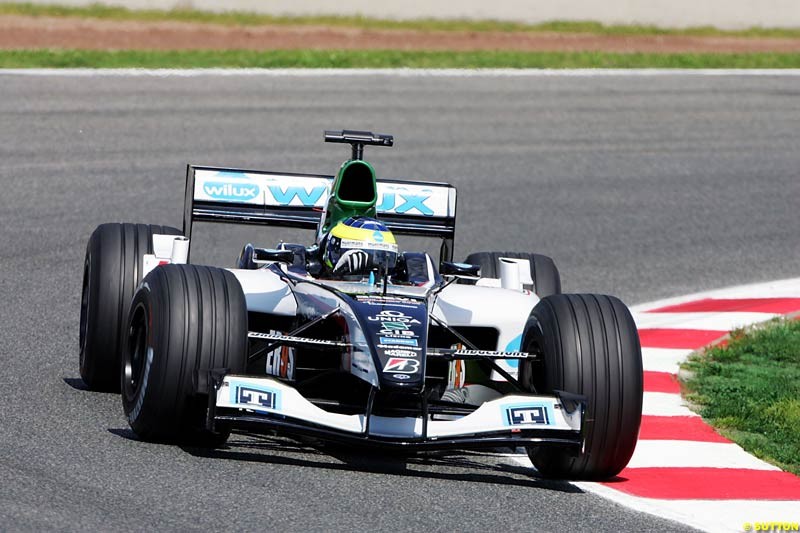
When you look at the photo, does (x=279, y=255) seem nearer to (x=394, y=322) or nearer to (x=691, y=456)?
(x=394, y=322)

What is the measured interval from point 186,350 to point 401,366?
96 cm

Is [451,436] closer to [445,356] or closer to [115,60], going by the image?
[445,356]

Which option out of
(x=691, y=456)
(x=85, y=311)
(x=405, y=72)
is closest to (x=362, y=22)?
(x=405, y=72)

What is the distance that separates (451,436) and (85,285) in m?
2.99

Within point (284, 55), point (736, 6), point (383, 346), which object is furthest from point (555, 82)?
point (383, 346)

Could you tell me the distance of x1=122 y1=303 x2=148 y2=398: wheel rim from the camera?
732 centimetres

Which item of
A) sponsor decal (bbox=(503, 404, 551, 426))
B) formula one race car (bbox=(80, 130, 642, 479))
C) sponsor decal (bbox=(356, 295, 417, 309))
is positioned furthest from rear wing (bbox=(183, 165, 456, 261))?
sponsor decal (bbox=(503, 404, 551, 426))

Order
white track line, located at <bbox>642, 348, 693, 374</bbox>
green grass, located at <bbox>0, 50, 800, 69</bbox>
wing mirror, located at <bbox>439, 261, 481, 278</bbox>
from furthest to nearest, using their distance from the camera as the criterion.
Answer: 1. green grass, located at <bbox>0, 50, 800, 69</bbox>
2. white track line, located at <bbox>642, 348, 693, 374</bbox>
3. wing mirror, located at <bbox>439, 261, 481, 278</bbox>

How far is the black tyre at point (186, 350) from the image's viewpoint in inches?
269

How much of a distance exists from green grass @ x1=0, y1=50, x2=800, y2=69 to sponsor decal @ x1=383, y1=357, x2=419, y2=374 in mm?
14134

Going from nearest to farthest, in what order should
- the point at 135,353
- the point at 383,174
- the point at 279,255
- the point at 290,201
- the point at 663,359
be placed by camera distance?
the point at 135,353
the point at 279,255
the point at 290,201
the point at 663,359
the point at 383,174

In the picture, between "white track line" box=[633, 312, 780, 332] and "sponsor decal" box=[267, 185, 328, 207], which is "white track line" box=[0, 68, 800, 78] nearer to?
"white track line" box=[633, 312, 780, 332]

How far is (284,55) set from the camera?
21922 mm

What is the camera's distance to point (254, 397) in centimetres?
661
